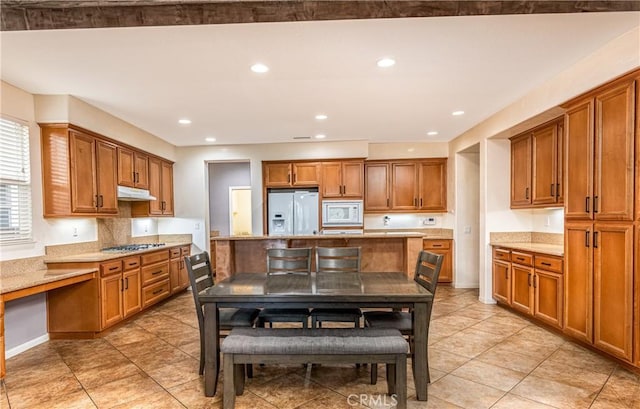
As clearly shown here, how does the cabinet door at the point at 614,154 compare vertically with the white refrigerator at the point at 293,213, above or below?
above

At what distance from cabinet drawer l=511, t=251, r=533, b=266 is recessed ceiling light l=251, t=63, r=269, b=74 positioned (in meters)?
3.50

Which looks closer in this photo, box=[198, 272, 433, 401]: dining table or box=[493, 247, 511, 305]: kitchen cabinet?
box=[198, 272, 433, 401]: dining table

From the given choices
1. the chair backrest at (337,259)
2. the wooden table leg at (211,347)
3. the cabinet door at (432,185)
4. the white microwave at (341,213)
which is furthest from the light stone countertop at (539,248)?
the wooden table leg at (211,347)

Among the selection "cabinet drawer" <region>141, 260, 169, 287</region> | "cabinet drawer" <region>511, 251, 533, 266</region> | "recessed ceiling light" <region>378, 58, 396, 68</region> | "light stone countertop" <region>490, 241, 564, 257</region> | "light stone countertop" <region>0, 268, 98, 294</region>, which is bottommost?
"cabinet drawer" <region>141, 260, 169, 287</region>

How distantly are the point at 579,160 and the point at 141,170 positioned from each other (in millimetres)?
5360

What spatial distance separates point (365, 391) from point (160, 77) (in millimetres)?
3091

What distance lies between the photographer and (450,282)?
224 inches

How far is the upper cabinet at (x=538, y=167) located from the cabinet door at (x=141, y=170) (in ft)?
17.5

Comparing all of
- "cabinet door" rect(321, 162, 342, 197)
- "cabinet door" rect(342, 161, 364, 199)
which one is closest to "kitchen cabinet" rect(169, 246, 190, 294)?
"cabinet door" rect(321, 162, 342, 197)

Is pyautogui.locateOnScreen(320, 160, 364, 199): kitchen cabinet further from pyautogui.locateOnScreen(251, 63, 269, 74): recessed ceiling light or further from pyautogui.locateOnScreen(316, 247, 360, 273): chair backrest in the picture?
pyautogui.locateOnScreen(251, 63, 269, 74): recessed ceiling light

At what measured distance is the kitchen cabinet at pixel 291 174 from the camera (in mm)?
5809

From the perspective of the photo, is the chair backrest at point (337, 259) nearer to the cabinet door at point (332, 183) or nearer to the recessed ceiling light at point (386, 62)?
the recessed ceiling light at point (386, 62)

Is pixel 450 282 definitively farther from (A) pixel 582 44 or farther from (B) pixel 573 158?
(A) pixel 582 44

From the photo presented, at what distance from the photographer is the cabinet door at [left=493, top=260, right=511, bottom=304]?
412cm
